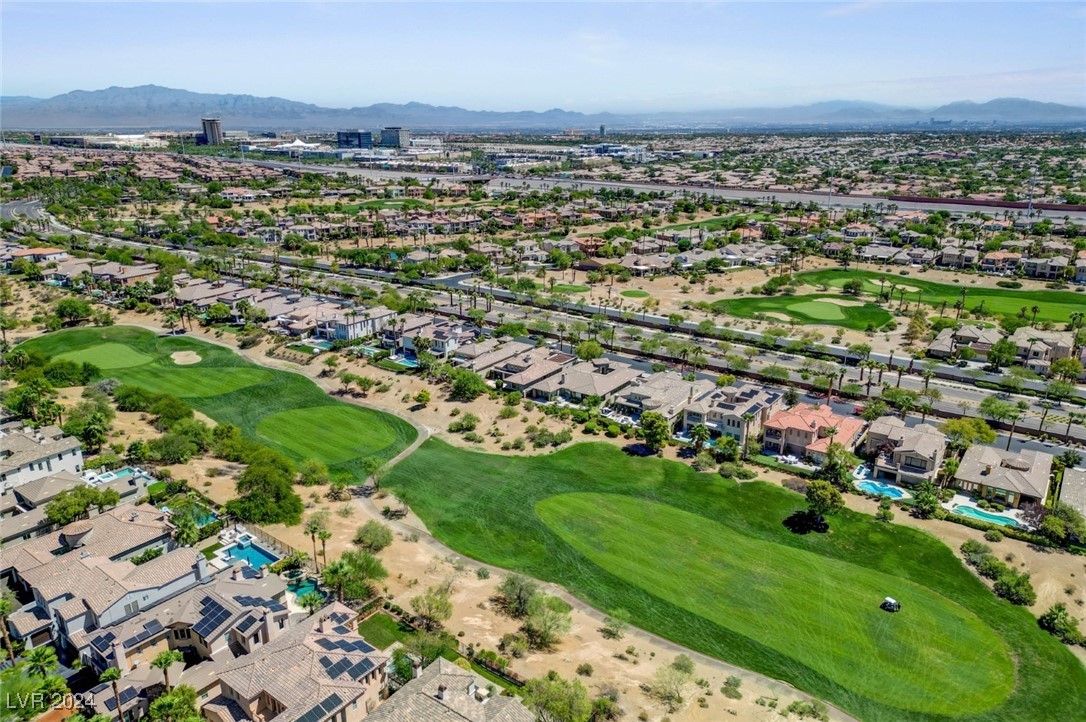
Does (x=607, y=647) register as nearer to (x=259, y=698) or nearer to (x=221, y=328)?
(x=259, y=698)

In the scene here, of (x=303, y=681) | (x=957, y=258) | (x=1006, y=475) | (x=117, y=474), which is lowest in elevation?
(x=117, y=474)

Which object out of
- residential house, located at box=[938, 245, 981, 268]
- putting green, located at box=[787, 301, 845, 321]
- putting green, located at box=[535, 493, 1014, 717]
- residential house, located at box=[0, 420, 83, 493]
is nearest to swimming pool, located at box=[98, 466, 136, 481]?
residential house, located at box=[0, 420, 83, 493]

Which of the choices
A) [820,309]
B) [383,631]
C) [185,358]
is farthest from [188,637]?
[820,309]

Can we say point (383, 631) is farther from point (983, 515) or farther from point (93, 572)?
point (983, 515)

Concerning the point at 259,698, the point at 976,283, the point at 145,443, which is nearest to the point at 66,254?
the point at 145,443

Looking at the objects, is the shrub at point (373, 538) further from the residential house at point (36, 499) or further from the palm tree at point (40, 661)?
the palm tree at point (40, 661)

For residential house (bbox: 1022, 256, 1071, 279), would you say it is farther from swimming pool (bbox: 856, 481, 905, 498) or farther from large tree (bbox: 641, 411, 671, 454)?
large tree (bbox: 641, 411, 671, 454)
